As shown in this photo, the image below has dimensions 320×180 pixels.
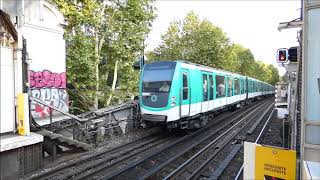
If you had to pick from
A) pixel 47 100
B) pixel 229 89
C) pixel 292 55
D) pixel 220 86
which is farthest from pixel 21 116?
pixel 229 89

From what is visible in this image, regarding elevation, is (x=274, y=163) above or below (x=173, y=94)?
below

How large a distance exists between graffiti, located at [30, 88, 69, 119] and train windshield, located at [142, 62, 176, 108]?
405 centimetres

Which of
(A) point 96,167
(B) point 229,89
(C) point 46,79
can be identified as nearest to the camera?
(A) point 96,167

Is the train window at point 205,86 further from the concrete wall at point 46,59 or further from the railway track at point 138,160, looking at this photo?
the concrete wall at point 46,59

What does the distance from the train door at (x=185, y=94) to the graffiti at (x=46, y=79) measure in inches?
224

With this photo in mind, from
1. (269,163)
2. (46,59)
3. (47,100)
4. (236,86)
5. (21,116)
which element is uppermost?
(46,59)

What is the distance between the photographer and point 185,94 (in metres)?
13.3

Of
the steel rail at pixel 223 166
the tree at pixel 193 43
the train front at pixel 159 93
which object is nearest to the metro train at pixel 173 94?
the train front at pixel 159 93

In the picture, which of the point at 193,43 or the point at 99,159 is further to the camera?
the point at 193,43

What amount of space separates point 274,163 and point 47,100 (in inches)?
441

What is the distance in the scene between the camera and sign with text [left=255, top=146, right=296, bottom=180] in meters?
4.98

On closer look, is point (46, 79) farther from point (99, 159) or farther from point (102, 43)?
point (102, 43)

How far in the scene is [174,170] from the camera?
8.85m

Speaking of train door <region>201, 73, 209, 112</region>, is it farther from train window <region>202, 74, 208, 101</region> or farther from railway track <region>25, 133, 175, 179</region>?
railway track <region>25, 133, 175, 179</region>
